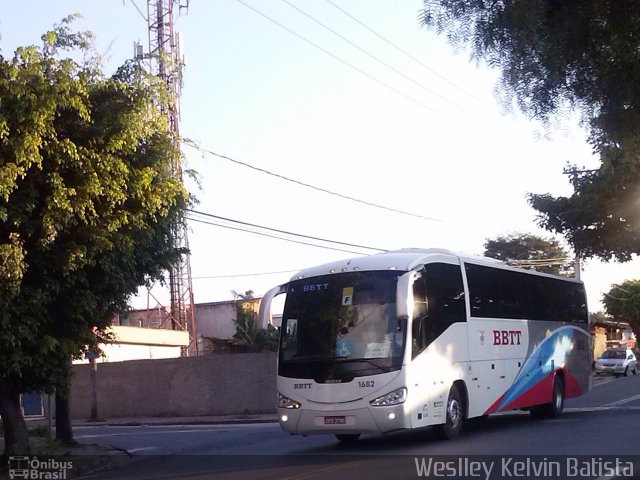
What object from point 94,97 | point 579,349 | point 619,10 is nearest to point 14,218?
point 94,97

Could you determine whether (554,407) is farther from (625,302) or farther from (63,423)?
(625,302)

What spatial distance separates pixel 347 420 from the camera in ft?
47.5

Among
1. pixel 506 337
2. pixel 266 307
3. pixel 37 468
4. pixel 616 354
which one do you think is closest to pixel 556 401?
pixel 506 337

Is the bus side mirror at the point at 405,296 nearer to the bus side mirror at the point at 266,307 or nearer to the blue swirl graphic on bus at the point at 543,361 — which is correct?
the bus side mirror at the point at 266,307

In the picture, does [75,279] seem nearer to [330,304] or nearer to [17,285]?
[17,285]

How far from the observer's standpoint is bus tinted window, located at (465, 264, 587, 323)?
17531 mm

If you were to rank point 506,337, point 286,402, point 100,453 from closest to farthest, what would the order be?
1. point 286,402
2. point 100,453
3. point 506,337

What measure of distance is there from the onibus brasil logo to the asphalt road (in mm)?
759

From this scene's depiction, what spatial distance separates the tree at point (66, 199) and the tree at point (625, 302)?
56.1 metres

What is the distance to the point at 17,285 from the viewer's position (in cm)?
1364

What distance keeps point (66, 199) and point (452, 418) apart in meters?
7.84

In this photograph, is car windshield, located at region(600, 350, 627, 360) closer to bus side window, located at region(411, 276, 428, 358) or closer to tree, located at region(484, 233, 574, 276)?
tree, located at region(484, 233, 574, 276)

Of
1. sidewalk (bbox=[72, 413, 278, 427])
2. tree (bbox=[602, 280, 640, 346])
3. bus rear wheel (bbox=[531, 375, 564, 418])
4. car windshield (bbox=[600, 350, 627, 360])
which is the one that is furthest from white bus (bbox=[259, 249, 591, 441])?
tree (bbox=[602, 280, 640, 346])

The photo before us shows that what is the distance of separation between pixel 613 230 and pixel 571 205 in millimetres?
1791
